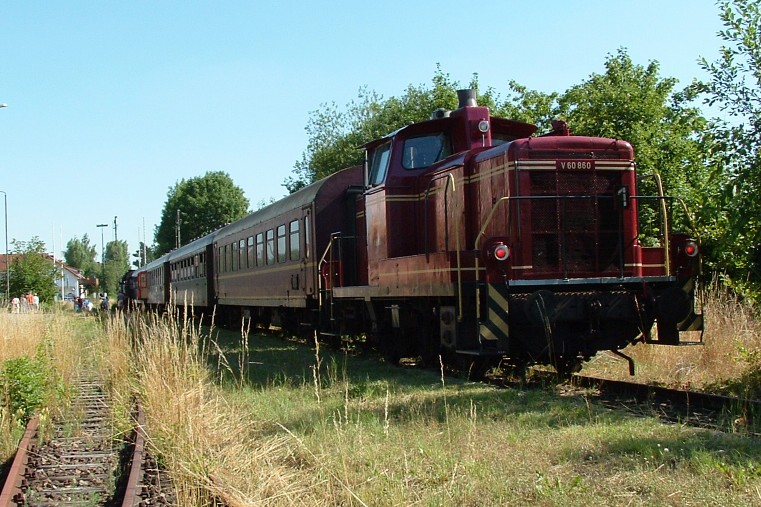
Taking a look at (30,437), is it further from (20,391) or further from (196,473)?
(196,473)

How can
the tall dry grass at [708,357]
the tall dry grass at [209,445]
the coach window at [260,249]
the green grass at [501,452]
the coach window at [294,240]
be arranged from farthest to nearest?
the coach window at [260,249]
the coach window at [294,240]
the tall dry grass at [708,357]
the tall dry grass at [209,445]
the green grass at [501,452]

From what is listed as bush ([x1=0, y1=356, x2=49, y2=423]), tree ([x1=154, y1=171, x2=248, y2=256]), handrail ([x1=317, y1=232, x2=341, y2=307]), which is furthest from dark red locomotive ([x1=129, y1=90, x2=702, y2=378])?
tree ([x1=154, y1=171, x2=248, y2=256])

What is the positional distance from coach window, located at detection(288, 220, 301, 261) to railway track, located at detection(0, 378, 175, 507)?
801cm

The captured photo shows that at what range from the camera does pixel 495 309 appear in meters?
8.91

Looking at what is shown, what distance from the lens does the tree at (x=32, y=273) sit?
3994 centimetres

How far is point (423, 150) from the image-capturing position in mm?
11555

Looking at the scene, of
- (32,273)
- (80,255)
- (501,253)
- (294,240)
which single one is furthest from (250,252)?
(80,255)

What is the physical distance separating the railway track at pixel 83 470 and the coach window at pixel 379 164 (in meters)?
4.84

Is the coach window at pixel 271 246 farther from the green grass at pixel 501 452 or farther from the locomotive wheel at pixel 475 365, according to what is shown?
the green grass at pixel 501 452

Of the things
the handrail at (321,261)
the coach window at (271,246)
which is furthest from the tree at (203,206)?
the handrail at (321,261)

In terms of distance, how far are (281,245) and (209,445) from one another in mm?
12215

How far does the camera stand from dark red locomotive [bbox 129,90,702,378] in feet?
29.8

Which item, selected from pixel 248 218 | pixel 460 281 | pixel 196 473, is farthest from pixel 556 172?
pixel 248 218

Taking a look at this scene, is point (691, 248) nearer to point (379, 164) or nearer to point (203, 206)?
point (379, 164)
